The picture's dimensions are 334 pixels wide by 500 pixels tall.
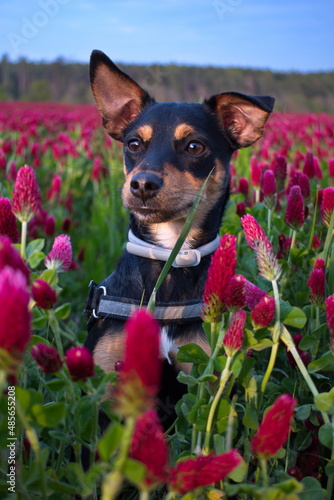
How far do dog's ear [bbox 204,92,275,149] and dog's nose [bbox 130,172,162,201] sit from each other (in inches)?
28.3

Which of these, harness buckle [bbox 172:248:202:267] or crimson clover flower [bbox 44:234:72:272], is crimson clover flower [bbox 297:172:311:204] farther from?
crimson clover flower [bbox 44:234:72:272]

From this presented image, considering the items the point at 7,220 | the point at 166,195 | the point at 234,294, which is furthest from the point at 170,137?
the point at 234,294

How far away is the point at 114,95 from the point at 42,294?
6.05ft

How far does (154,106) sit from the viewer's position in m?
2.51

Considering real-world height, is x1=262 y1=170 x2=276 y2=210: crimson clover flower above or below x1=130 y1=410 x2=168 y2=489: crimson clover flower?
above

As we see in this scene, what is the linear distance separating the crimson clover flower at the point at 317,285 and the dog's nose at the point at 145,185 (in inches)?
29.8

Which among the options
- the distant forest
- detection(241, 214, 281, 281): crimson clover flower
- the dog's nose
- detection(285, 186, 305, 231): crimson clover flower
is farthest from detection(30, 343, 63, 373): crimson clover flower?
the distant forest

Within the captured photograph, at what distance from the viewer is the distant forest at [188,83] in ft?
62.5

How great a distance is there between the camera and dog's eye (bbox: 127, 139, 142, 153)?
7.90 ft

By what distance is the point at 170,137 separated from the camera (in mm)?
2316

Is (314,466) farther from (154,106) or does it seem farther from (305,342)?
(154,106)

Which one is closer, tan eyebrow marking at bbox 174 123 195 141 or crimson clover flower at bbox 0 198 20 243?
crimson clover flower at bbox 0 198 20 243

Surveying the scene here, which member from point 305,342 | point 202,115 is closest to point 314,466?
point 305,342

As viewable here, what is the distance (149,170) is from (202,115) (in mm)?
605
